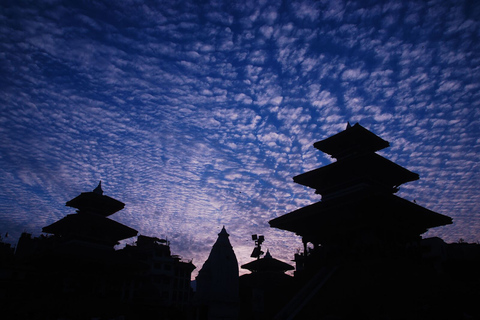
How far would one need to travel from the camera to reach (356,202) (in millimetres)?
13453

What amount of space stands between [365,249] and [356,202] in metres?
2.34

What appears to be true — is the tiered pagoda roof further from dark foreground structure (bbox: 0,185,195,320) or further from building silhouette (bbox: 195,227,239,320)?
building silhouette (bbox: 195,227,239,320)

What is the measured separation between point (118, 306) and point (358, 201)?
19.1 metres

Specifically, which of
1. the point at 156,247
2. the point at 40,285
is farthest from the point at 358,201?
the point at 156,247

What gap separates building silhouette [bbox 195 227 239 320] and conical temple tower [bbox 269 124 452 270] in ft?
10.7

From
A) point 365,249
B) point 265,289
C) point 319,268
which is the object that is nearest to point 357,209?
point 365,249

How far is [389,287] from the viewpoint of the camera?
1036 centimetres

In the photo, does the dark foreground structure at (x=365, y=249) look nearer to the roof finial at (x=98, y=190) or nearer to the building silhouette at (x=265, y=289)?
the building silhouette at (x=265, y=289)

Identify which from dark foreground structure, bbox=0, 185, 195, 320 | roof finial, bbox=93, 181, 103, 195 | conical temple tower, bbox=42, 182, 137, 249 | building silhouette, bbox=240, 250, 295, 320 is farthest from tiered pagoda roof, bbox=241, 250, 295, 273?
roof finial, bbox=93, 181, 103, 195

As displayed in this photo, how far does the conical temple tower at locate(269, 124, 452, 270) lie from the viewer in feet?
45.8

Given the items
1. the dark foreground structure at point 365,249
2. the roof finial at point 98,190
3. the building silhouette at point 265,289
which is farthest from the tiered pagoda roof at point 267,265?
the roof finial at point 98,190

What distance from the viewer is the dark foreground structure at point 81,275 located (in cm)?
1970

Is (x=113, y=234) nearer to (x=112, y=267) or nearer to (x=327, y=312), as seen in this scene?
(x=112, y=267)

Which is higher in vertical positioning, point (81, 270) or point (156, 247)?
point (156, 247)
